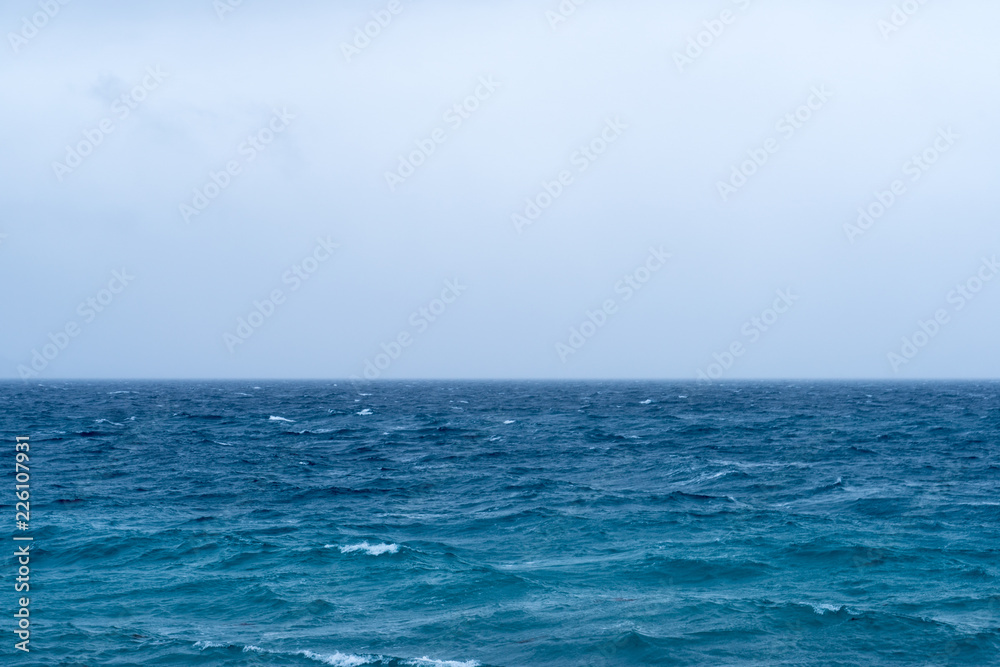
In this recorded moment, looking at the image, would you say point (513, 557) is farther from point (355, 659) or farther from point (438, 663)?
point (355, 659)

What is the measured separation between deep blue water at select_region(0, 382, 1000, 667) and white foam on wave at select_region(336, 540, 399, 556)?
130 millimetres

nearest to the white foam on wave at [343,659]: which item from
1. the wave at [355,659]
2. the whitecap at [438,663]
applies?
the wave at [355,659]

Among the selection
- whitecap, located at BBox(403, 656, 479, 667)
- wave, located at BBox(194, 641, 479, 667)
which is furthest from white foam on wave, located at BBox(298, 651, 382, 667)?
whitecap, located at BBox(403, 656, 479, 667)

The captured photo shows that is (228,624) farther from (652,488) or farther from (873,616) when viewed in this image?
(652,488)

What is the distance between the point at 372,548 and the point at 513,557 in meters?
3.65

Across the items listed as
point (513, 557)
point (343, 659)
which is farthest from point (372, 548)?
point (343, 659)

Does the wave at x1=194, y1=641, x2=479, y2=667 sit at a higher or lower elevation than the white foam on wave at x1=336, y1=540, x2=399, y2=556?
lower

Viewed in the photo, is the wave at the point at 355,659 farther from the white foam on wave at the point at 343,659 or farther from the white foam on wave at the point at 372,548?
the white foam on wave at the point at 372,548

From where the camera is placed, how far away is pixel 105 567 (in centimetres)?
1912

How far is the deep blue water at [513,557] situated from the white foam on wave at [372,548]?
0.13 m

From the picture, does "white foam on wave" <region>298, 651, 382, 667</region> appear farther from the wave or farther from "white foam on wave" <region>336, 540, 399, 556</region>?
"white foam on wave" <region>336, 540, 399, 556</region>

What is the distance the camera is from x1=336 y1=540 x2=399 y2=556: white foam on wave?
66.9ft

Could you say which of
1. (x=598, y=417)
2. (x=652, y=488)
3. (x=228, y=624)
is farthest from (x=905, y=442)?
(x=228, y=624)

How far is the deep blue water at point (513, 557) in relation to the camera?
14180mm
